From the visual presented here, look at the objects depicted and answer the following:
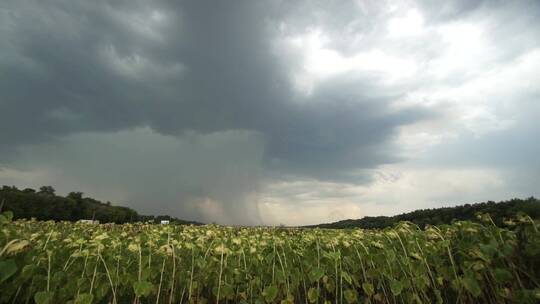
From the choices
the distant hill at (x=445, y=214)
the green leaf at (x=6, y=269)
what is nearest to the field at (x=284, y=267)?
the green leaf at (x=6, y=269)

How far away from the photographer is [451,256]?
15.4 ft

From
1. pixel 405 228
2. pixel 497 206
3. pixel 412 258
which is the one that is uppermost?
pixel 497 206

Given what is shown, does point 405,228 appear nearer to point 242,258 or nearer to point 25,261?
point 242,258

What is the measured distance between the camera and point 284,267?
16.5ft

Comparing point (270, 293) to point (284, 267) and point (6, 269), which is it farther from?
point (6, 269)

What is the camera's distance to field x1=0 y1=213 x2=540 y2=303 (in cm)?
423

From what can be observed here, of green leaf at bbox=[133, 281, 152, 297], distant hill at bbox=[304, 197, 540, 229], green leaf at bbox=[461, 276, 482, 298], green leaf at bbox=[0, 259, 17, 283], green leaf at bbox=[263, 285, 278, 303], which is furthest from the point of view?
distant hill at bbox=[304, 197, 540, 229]

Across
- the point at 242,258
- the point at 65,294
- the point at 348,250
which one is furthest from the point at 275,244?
the point at 65,294

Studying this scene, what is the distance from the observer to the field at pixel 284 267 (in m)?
4.23

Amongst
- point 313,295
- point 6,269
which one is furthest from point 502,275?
point 6,269

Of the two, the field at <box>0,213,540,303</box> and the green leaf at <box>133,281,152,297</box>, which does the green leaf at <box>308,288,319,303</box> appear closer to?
the field at <box>0,213,540,303</box>

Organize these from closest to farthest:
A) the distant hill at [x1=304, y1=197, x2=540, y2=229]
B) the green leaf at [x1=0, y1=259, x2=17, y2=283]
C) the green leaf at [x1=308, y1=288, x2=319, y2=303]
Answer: the green leaf at [x1=0, y1=259, x2=17, y2=283] → the green leaf at [x1=308, y1=288, x2=319, y2=303] → the distant hill at [x1=304, y1=197, x2=540, y2=229]

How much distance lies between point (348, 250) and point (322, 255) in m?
0.70

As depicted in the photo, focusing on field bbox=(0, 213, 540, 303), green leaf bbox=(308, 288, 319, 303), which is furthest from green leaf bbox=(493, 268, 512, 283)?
green leaf bbox=(308, 288, 319, 303)
